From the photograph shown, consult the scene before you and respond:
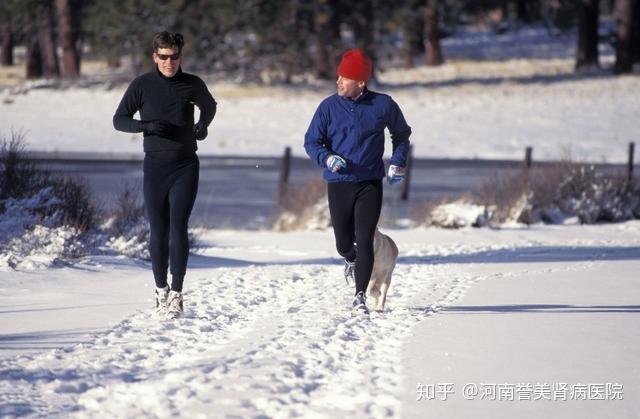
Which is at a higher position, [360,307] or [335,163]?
[335,163]

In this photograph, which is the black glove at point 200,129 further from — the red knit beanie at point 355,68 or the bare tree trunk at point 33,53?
the bare tree trunk at point 33,53

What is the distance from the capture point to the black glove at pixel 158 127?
797 cm

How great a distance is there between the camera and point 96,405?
5.62 m

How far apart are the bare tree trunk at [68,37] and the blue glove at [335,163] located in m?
41.0

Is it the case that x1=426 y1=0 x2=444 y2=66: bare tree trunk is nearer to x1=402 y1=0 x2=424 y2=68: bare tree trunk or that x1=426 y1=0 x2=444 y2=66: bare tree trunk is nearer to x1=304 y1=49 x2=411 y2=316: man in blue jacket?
x1=402 y1=0 x2=424 y2=68: bare tree trunk

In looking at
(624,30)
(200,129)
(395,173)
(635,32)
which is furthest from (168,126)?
(635,32)

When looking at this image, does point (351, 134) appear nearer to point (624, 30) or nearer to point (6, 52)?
point (624, 30)

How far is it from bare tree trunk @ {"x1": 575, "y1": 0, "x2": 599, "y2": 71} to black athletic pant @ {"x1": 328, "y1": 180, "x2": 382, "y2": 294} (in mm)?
42426

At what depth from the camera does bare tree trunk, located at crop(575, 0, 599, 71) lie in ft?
162

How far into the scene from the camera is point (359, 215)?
8352 mm

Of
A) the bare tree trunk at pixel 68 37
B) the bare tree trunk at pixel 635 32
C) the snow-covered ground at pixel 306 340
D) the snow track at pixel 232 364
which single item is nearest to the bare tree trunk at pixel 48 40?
the bare tree trunk at pixel 68 37

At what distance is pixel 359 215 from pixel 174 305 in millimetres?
1379

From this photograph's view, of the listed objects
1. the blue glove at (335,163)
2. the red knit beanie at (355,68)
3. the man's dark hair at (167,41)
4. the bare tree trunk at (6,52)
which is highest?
the bare tree trunk at (6,52)

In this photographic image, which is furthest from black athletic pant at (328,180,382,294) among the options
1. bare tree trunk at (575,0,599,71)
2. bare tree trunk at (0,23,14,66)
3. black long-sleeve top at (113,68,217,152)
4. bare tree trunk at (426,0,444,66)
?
bare tree trunk at (0,23,14,66)
